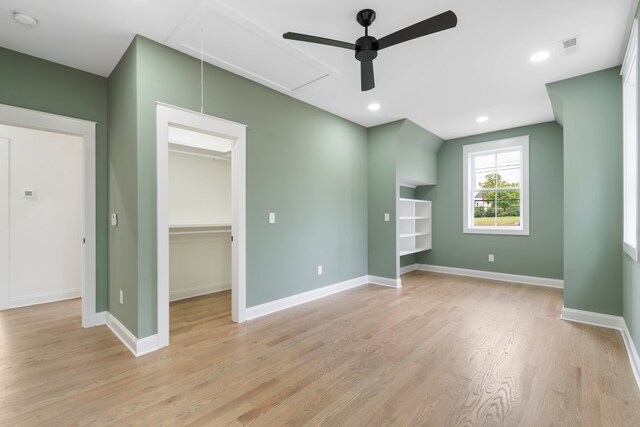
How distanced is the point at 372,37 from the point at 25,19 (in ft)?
8.76

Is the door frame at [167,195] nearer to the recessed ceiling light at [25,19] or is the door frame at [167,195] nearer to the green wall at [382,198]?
the recessed ceiling light at [25,19]

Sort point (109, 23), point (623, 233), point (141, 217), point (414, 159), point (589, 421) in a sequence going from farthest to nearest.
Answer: point (414, 159), point (623, 233), point (141, 217), point (109, 23), point (589, 421)

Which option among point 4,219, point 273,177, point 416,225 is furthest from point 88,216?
point 416,225

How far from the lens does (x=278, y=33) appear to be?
2.49 m

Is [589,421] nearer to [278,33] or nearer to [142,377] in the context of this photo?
[142,377]

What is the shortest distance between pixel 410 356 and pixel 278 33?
9.71 feet

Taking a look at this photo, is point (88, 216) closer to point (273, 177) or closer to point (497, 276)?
point (273, 177)

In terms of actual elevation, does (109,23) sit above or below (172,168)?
above

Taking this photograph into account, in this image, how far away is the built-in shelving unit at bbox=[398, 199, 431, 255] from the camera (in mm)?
5891

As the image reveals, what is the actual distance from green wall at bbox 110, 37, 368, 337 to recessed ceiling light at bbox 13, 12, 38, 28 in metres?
0.63

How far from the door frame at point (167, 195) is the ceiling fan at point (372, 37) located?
1216 millimetres

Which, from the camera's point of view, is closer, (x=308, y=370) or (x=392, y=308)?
(x=308, y=370)

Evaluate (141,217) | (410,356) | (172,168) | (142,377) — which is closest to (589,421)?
(410,356)

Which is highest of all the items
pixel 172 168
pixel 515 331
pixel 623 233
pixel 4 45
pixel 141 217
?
pixel 4 45
